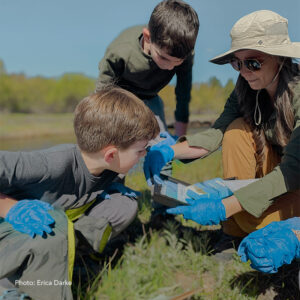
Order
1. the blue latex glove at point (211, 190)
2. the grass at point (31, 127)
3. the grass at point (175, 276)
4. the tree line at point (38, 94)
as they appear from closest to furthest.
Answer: the grass at point (175, 276) → the blue latex glove at point (211, 190) → the grass at point (31, 127) → the tree line at point (38, 94)

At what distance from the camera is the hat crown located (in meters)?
1.77

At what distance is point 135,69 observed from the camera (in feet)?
7.97

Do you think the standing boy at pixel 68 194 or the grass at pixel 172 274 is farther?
the grass at pixel 172 274

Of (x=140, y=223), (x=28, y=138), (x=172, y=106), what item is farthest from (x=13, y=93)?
(x=140, y=223)

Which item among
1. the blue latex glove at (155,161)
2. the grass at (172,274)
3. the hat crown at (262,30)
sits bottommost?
the grass at (172,274)

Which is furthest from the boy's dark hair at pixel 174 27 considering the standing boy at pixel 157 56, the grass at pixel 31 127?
the grass at pixel 31 127

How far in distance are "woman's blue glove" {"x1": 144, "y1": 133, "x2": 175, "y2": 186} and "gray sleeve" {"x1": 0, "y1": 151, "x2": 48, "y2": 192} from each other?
80 cm

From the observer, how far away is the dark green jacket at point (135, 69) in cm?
240

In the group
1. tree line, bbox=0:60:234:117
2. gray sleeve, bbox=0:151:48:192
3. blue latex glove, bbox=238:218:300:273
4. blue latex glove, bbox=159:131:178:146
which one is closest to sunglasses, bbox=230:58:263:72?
blue latex glove, bbox=159:131:178:146

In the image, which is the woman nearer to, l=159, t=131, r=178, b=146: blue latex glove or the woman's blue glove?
the woman's blue glove

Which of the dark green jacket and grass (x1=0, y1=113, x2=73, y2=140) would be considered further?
grass (x1=0, y1=113, x2=73, y2=140)

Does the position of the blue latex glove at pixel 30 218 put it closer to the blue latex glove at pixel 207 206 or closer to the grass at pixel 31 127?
the blue latex glove at pixel 207 206

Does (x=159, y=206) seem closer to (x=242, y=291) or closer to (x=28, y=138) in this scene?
(x=242, y=291)

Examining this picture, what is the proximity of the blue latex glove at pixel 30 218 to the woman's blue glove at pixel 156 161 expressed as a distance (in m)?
0.82
